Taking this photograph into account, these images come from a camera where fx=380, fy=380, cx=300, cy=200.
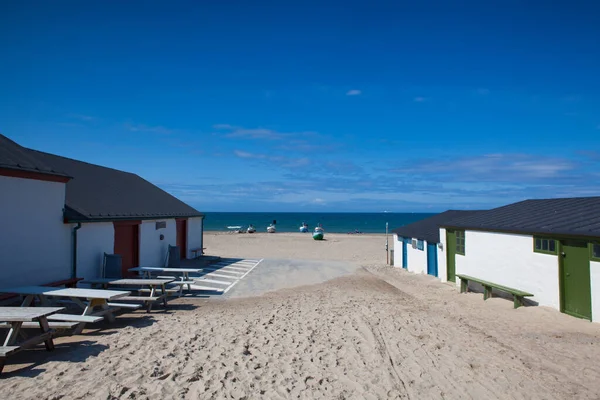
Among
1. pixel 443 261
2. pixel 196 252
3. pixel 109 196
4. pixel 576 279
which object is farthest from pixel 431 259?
pixel 109 196

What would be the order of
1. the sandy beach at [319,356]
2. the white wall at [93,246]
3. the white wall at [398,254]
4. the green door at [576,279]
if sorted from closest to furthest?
the sandy beach at [319,356], the green door at [576,279], the white wall at [93,246], the white wall at [398,254]

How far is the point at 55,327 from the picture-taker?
6.34 metres

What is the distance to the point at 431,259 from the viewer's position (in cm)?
1750

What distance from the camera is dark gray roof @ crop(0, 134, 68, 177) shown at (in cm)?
838

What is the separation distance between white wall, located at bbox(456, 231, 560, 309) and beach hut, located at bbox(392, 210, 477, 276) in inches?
112

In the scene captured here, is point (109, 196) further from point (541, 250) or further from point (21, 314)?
point (541, 250)

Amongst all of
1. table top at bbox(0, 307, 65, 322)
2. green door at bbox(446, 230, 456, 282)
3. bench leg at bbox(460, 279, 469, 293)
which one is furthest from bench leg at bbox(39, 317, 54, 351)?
green door at bbox(446, 230, 456, 282)

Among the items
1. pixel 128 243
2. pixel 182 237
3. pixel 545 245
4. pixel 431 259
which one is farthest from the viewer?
pixel 182 237

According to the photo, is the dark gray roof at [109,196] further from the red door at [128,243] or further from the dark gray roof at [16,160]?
the dark gray roof at [16,160]

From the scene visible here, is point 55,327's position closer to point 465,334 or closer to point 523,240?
point 465,334

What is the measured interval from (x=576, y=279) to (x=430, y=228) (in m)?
10.2

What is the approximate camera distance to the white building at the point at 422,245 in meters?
17.3

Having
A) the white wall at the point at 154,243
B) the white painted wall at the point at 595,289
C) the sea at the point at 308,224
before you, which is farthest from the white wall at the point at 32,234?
the sea at the point at 308,224

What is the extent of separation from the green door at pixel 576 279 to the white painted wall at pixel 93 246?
12824 millimetres
